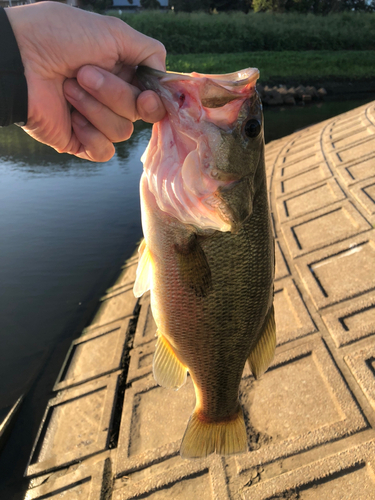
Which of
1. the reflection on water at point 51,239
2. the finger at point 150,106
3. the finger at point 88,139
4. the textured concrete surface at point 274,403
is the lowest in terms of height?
the reflection on water at point 51,239

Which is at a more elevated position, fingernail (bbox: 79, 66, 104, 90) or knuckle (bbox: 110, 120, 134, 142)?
fingernail (bbox: 79, 66, 104, 90)

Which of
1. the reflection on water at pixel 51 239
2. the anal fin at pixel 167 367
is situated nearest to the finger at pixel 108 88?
the anal fin at pixel 167 367

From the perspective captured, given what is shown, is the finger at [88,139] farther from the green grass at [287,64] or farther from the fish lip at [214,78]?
the green grass at [287,64]

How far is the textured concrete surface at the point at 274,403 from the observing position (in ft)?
8.91

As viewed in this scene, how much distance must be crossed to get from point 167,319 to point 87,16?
1523mm

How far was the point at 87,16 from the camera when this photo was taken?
5.98 ft

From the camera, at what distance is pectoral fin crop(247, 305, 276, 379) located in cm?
207

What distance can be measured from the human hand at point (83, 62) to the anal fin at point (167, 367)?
3.92ft

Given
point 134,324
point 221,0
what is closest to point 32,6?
point 134,324

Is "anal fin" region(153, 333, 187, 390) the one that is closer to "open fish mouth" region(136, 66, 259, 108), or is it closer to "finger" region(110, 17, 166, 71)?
"open fish mouth" region(136, 66, 259, 108)

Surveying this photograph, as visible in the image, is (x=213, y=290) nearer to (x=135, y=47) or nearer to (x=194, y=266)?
(x=194, y=266)

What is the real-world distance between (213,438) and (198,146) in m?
1.58

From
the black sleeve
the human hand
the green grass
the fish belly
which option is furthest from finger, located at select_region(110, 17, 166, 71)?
the green grass

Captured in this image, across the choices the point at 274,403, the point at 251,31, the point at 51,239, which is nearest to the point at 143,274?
the point at 274,403
